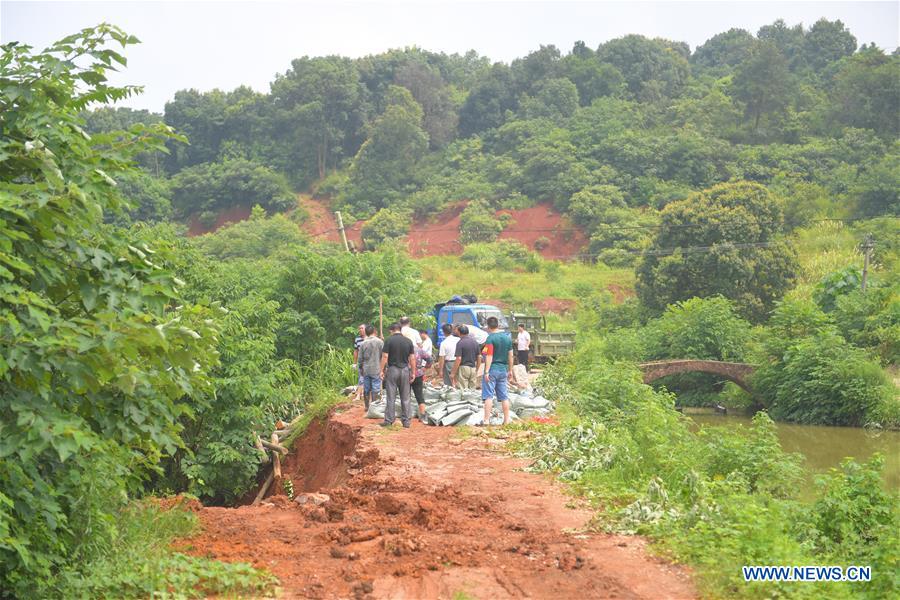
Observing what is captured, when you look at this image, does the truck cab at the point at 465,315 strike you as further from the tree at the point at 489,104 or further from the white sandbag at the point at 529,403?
the tree at the point at 489,104

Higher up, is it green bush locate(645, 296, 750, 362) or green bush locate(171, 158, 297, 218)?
green bush locate(171, 158, 297, 218)

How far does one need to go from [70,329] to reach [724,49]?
307 feet

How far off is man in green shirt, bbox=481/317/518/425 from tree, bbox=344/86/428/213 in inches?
2026

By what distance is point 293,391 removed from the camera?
19281 millimetres

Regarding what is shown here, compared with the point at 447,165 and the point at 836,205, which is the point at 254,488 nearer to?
the point at 836,205

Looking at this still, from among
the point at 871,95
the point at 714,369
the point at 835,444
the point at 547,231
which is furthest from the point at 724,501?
the point at 871,95

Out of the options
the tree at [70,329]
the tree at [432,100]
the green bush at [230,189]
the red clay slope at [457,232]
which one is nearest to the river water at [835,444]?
the tree at [70,329]

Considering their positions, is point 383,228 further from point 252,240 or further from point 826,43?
point 826,43

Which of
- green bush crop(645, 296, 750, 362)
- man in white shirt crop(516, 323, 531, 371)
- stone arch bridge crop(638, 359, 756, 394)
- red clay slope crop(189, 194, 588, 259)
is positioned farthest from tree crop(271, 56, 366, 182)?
man in white shirt crop(516, 323, 531, 371)

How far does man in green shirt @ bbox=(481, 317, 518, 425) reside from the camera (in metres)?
14.1

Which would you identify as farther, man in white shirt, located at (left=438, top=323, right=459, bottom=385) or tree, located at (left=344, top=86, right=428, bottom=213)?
tree, located at (left=344, top=86, right=428, bottom=213)

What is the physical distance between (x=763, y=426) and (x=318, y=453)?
7.79 meters

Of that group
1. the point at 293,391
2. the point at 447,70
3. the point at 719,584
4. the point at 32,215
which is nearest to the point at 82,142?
the point at 32,215

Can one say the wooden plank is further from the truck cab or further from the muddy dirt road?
the truck cab
